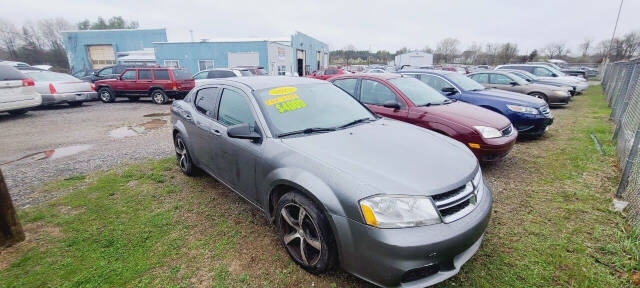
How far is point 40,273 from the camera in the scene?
2.38 m

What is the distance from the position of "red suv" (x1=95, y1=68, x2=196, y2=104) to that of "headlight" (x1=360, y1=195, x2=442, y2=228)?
1194 centimetres

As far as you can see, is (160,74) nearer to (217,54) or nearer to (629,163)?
(629,163)

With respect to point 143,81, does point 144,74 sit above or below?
above

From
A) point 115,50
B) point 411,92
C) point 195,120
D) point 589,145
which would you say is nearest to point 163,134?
point 195,120

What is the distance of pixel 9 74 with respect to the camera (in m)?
7.83

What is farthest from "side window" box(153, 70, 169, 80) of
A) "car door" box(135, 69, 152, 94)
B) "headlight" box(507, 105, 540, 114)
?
"headlight" box(507, 105, 540, 114)

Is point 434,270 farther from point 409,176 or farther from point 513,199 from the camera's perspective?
point 513,199

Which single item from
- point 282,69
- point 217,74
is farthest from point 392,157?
point 282,69

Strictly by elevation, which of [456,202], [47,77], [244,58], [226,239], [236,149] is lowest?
[226,239]

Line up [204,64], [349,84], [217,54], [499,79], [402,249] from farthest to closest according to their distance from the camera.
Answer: [204,64], [217,54], [499,79], [349,84], [402,249]

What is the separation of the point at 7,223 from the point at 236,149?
2.21m

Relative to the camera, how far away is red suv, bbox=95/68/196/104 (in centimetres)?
1178

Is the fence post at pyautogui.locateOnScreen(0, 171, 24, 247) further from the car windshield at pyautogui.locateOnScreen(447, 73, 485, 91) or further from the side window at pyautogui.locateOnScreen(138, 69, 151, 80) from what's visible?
the side window at pyautogui.locateOnScreen(138, 69, 151, 80)

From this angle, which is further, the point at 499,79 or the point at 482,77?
the point at 482,77
